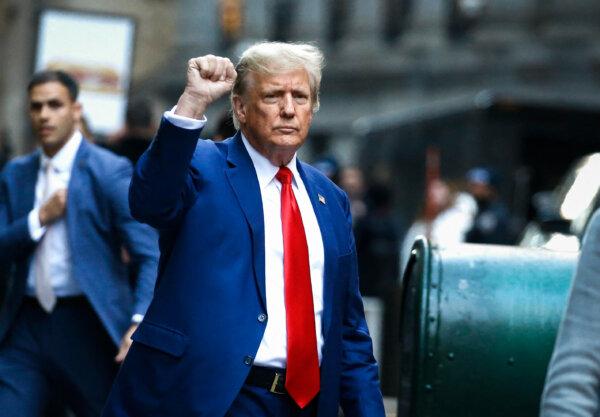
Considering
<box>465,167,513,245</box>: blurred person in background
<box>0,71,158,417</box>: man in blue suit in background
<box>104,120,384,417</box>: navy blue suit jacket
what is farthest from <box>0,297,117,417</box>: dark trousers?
<box>465,167,513,245</box>: blurred person in background

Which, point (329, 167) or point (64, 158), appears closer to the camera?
point (64, 158)

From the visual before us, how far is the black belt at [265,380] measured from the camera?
5.12 m

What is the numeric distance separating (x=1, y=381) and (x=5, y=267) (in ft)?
1.86

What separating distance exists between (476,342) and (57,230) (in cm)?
177

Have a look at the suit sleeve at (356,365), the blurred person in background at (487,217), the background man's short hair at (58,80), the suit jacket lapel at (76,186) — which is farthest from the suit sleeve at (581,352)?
the blurred person in background at (487,217)

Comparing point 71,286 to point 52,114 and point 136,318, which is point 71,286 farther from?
point 52,114

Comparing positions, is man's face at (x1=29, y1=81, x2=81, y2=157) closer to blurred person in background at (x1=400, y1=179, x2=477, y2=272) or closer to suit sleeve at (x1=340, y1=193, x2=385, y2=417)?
suit sleeve at (x1=340, y1=193, x2=385, y2=417)

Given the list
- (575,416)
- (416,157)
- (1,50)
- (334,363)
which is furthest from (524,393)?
(1,50)

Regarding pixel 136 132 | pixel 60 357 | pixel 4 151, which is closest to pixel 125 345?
pixel 60 357

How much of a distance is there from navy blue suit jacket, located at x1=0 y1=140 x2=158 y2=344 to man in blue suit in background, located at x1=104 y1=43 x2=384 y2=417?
1.69m

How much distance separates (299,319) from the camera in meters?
5.17

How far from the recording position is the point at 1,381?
22.6 feet

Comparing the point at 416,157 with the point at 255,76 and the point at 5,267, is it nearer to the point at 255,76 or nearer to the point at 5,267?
the point at 5,267

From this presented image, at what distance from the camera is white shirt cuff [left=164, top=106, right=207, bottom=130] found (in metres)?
4.95
